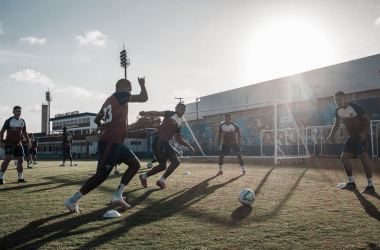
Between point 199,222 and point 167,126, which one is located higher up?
point 167,126

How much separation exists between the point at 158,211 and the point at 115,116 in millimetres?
1554

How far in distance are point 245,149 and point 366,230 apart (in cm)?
1603

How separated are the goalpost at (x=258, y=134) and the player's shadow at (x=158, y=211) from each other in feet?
28.1

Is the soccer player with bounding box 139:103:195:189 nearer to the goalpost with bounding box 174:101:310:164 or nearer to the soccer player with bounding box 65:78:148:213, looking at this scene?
the soccer player with bounding box 65:78:148:213

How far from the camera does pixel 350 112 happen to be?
5.93 metres

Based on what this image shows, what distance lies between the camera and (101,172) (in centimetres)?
396

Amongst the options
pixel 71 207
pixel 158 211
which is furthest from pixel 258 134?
pixel 71 207

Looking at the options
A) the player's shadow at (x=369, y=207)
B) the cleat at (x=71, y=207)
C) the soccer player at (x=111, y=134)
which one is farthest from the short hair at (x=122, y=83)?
the player's shadow at (x=369, y=207)

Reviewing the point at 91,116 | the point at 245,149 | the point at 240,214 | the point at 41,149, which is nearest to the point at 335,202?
the point at 240,214

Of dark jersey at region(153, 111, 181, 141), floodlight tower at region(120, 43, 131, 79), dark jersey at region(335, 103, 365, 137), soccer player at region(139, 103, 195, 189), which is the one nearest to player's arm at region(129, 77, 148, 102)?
soccer player at region(139, 103, 195, 189)

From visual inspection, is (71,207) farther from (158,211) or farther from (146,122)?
(146,122)

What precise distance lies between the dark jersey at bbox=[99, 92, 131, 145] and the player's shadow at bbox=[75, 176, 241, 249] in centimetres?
113

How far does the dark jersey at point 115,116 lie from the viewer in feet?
13.3

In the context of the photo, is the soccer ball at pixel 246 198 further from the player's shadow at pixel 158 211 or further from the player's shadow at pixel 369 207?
the player's shadow at pixel 369 207
